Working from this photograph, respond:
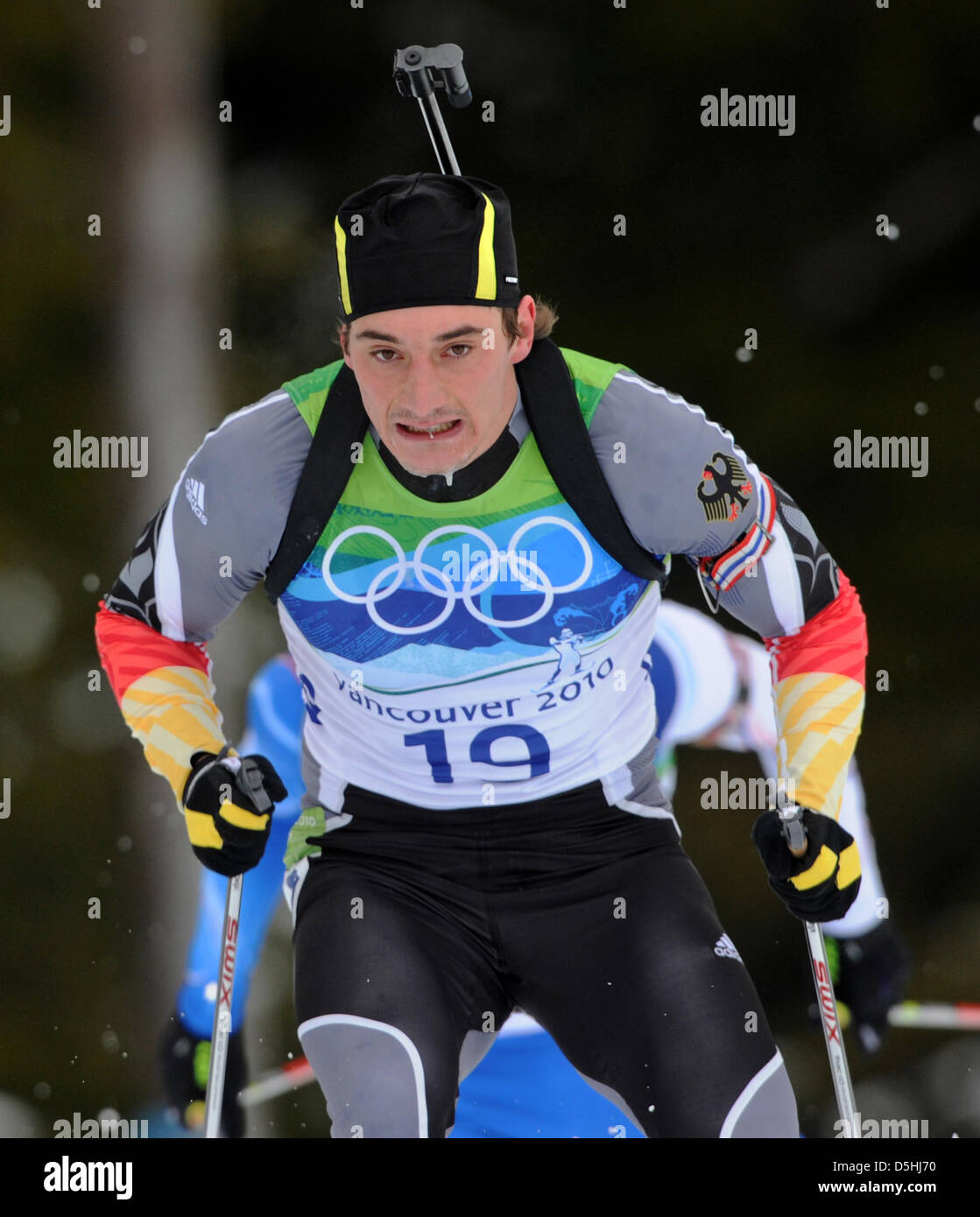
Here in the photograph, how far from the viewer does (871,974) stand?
104 inches

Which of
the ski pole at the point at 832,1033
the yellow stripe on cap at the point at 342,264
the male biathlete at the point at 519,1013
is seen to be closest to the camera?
the yellow stripe on cap at the point at 342,264

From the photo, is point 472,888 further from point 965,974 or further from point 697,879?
point 965,974

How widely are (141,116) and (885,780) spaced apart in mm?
2599

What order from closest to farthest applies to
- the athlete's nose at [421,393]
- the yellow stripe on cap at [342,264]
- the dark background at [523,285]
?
the athlete's nose at [421,393]
the yellow stripe on cap at [342,264]
the dark background at [523,285]

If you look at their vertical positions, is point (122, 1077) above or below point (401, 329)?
below

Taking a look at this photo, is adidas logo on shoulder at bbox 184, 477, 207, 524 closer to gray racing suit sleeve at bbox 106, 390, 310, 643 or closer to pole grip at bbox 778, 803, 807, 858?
gray racing suit sleeve at bbox 106, 390, 310, 643

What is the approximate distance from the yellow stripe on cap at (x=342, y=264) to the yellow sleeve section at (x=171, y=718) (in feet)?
1.99

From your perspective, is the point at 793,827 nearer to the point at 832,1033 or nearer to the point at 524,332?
the point at 832,1033

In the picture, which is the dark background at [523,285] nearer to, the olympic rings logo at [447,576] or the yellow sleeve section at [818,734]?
the yellow sleeve section at [818,734]

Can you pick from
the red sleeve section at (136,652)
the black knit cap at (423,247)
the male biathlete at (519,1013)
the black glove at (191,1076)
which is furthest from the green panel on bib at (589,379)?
the black glove at (191,1076)

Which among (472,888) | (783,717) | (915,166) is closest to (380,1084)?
(472,888)

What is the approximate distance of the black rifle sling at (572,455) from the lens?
6.48 ft

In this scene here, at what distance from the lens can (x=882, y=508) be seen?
375 cm

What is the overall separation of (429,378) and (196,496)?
40 cm
